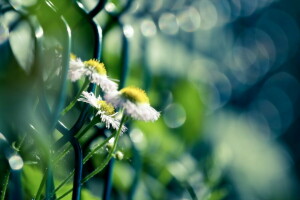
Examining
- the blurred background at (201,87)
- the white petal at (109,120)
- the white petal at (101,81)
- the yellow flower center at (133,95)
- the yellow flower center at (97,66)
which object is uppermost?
the yellow flower center at (97,66)

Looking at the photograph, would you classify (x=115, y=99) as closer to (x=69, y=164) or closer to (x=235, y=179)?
(x=69, y=164)

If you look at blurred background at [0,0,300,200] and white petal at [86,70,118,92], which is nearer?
white petal at [86,70,118,92]

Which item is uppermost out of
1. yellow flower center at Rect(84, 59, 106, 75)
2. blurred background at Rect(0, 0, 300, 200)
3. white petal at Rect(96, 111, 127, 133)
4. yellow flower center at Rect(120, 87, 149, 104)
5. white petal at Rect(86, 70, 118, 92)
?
yellow flower center at Rect(84, 59, 106, 75)

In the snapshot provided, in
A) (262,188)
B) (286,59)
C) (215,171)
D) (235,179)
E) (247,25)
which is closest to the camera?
(215,171)

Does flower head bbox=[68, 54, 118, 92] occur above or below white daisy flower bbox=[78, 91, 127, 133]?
above

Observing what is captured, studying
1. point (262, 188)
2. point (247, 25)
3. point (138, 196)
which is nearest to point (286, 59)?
point (247, 25)
